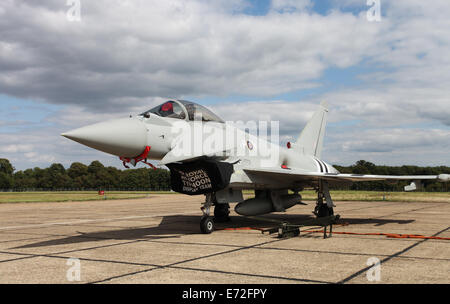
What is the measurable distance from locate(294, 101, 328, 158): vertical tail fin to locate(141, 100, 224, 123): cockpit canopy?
21.6 feet

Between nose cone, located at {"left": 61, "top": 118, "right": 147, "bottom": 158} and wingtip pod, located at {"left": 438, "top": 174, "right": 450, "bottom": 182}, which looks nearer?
nose cone, located at {"left": 61, "top": 118, "right": 147, "bottom": 158}

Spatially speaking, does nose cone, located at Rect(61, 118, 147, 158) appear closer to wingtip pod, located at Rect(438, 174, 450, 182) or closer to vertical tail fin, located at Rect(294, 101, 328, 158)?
wingtip pod, located at Rect(438, 174, 450, 182)

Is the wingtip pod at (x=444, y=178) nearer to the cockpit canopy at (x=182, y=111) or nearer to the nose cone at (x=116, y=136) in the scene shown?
the cockpit canopy at (x=182, y=111)

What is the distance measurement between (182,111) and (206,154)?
125cm

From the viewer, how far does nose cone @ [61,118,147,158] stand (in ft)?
24.3

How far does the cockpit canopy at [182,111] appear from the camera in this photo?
915cm

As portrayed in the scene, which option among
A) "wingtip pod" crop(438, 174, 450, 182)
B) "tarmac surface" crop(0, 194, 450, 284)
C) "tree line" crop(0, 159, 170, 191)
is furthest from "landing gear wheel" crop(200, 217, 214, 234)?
"tree line" crop(0, 159, 170, 191)

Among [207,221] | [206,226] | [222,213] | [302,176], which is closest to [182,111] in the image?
[207,221]

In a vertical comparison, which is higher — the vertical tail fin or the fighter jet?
the vertical tail fin

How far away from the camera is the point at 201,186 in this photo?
31.6 feet

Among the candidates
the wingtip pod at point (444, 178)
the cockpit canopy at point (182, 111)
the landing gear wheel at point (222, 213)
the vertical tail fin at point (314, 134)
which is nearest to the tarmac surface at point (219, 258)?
the wingtip pod at point (444, 178)

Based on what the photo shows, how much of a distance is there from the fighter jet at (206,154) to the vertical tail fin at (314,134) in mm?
2753
